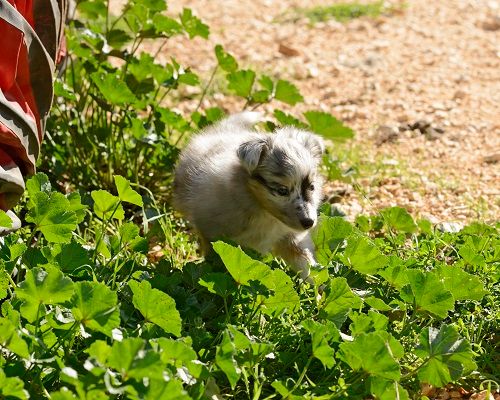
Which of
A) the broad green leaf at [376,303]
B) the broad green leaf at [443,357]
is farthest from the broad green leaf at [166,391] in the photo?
the broad green leaf at [376,303]

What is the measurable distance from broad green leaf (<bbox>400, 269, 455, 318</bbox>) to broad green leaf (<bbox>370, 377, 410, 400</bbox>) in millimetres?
469

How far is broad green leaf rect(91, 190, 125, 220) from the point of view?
3.74m

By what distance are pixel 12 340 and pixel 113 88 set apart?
6.69 ft

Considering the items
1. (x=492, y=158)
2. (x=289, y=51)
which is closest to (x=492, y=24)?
(x=289, y=51)

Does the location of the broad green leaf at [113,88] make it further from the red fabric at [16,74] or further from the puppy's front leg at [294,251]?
the puppy's front leg at [294,251]

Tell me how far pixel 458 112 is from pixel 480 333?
3.43 metres

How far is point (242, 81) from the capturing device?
5.11m

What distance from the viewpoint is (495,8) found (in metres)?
9.76

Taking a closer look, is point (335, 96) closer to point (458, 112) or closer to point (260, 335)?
point (458, 112)

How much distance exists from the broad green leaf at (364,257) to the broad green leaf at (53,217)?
1.08 meters

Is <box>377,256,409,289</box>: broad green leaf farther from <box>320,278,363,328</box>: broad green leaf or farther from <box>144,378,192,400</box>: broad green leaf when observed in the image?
<box>144,378,192,400</box>: broad green leaf

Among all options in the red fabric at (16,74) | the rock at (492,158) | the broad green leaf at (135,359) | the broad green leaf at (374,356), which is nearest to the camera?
the broad green leaf at (135,359)

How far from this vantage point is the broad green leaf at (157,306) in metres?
3.10

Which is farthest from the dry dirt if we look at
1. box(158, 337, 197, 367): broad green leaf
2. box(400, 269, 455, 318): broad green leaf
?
box(158, 337, 197, 367): broad green leaf
